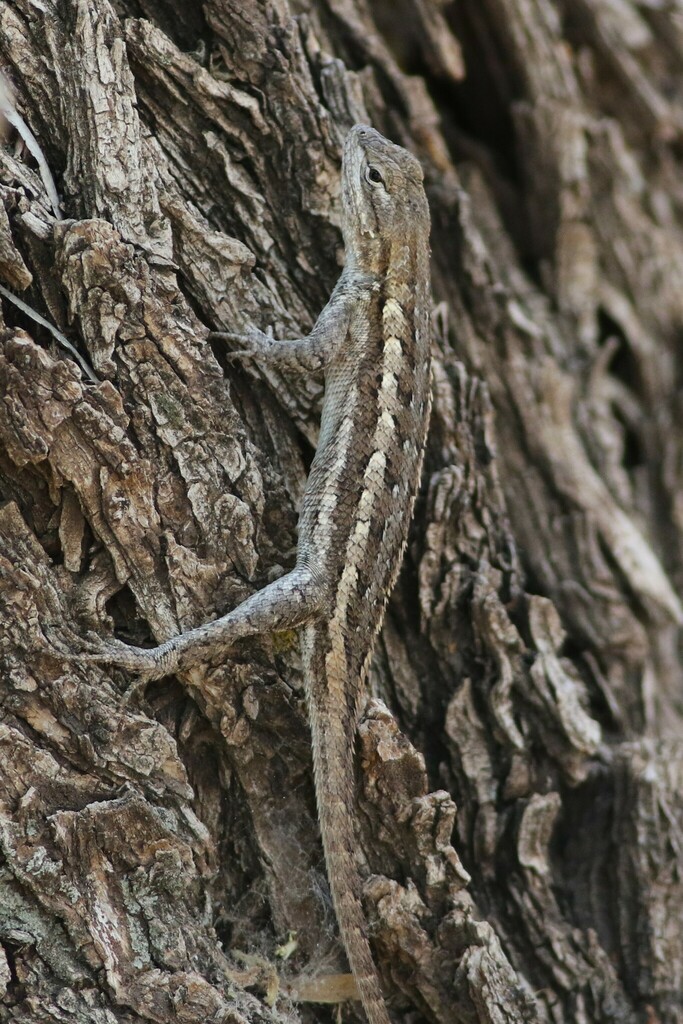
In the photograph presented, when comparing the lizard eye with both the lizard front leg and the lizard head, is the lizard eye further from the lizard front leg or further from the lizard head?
the lizard front leg

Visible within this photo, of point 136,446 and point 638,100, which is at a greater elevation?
point 638,100

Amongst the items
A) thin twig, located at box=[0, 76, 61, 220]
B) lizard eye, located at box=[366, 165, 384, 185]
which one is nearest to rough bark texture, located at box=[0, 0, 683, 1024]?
thin twig, located at box=[0, 76, 61, 220]

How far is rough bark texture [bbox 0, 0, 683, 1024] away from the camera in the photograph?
134 inches

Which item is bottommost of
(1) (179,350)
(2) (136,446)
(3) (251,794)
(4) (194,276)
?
(3) (251,794)

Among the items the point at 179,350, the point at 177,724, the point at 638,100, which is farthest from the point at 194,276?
the point at 638,100

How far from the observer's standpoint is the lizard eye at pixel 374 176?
4902 mm

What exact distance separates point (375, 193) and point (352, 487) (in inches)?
66.0

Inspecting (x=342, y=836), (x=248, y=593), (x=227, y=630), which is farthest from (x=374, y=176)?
(x=342, y=836)

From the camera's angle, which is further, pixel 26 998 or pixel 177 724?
pixel 177 724

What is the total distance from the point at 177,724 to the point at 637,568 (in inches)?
127

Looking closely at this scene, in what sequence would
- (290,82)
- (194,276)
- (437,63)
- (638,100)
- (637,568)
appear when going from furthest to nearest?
(638,100), (437,63), (637,568), (290,82), (194,276)

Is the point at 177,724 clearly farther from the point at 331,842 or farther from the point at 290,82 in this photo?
the point at 290,82

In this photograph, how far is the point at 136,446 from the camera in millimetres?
3721

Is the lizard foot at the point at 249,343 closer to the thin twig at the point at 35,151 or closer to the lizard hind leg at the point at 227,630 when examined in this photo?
the thin twig at the point at 35,151
